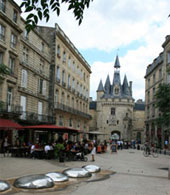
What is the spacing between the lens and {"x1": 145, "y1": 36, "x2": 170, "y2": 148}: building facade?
116 feet

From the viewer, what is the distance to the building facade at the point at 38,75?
22328mm

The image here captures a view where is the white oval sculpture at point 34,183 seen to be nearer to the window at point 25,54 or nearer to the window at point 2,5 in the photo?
the window at point 2,5

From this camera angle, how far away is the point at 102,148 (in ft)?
90.2

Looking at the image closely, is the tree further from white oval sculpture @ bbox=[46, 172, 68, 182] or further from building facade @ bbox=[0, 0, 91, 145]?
building facade @ bbox=[0, 0, 91, 145]

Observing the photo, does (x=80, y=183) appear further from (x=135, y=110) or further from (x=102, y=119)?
(x=135, y=110)

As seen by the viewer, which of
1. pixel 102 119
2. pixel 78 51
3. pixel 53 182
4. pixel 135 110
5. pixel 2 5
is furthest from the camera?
pixel 135 110

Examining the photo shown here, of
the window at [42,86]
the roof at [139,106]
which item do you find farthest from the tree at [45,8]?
the roof at [139,106]

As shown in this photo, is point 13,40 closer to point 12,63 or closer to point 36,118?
point 12,63

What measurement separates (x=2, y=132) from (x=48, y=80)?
34.9ft

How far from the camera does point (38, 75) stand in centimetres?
2866

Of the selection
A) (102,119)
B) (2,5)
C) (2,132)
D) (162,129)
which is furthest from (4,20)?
(102,119)

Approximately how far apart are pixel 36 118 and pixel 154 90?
70.0 ft

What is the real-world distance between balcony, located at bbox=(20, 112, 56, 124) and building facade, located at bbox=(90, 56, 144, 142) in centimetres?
3252

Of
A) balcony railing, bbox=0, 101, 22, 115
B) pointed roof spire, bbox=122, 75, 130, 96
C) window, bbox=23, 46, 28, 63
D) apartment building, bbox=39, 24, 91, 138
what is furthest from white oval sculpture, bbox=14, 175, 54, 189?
pointed roof spire, bbox=122, 75, 130, 96
